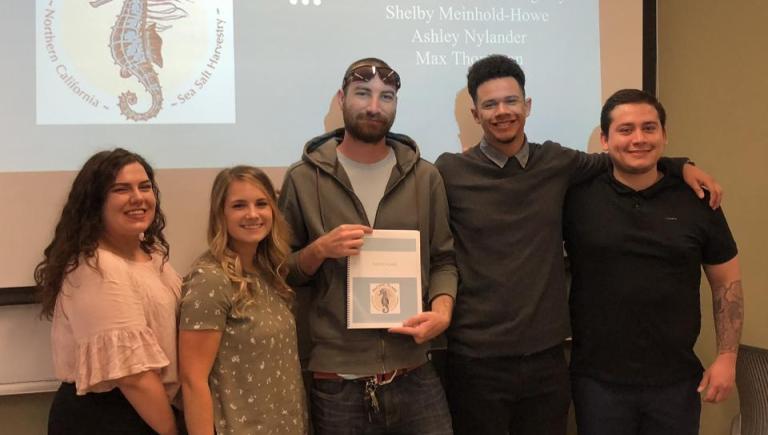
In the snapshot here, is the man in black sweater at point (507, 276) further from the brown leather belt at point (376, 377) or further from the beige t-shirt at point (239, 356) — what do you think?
the beige t-shirt at point (239, 356)

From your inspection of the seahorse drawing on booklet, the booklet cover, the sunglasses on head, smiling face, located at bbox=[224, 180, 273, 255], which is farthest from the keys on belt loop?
the seahorse drawing on booklet

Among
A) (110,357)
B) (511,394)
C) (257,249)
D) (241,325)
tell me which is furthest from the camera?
(511,394)

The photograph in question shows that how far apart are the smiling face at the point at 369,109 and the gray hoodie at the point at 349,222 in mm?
110

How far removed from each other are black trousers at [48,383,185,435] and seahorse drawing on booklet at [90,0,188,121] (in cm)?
94

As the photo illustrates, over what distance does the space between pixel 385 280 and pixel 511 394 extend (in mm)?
534

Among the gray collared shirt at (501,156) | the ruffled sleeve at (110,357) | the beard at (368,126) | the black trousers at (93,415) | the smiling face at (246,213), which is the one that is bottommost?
the black trousers at (93,415)

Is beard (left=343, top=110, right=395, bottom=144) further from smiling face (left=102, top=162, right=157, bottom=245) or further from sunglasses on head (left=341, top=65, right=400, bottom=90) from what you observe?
smiling face (left=102, top=162, right=157, bottom=245)

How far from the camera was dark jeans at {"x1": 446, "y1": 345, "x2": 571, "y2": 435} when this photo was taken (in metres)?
1.75

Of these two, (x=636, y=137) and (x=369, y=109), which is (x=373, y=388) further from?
(x=636, y=137)

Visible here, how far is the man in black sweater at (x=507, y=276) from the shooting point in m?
1.76

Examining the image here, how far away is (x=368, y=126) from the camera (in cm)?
173

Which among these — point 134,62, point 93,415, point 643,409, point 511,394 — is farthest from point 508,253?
point 134,62

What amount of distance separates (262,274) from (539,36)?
1.43 meters

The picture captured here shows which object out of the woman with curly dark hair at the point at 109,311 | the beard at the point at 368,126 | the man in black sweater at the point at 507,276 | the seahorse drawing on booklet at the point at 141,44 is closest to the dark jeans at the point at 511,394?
the man in black sweater at the point at 507,276
